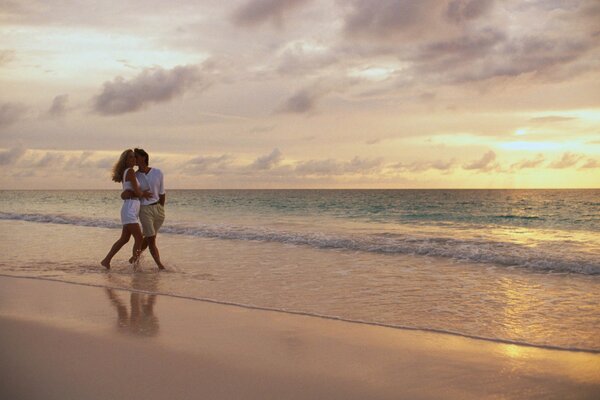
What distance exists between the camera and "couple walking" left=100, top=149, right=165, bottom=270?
30.5 feet

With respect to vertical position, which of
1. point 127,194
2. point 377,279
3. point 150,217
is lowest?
point 377,279

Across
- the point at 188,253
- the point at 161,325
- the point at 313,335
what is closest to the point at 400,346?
the point at 313,335

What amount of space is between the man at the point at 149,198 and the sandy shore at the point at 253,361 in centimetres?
368

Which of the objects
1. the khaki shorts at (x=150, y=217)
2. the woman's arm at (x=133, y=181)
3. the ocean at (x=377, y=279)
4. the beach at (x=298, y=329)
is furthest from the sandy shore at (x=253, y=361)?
the khaki shorts at (x=150, y=217)

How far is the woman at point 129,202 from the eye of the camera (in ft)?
30.4

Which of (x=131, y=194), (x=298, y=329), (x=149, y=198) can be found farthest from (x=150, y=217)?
(x=298, y=329)

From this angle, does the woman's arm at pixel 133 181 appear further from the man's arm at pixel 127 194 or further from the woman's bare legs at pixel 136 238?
the woman's bare legs at pixel 136 238

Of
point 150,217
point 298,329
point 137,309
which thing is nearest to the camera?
point 298,329

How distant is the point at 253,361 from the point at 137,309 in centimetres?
260

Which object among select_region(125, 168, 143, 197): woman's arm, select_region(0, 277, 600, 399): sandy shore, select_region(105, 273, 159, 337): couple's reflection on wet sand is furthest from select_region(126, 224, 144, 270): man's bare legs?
select_region(0, 277, 600, 399): sandy shore

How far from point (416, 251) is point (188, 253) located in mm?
5850

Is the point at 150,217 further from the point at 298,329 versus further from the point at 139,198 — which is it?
the point at 298,329

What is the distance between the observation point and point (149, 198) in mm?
9664

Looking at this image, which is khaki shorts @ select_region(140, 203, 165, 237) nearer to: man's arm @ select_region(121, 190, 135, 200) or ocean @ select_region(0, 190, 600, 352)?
man's arm @ select_region(121, 190, 135, 200)
